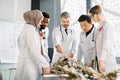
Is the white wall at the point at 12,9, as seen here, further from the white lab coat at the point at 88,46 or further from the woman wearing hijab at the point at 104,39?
the woman wearing hijab at the point at 104,39

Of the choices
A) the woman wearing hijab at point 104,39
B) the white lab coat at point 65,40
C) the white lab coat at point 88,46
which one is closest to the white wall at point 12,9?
the white lab coat at point 65,40

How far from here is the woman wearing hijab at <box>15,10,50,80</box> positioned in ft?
7.65

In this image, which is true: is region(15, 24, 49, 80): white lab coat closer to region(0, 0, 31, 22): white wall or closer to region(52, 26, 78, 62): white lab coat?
region(52, 26, 78, 62): white lab coat

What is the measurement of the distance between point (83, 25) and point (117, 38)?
1.77 m

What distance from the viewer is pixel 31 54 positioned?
7.74ft

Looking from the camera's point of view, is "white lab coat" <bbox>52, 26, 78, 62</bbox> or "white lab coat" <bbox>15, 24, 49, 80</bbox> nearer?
"white lab coat" <bbox>15, 24, 49, 80</bbox>

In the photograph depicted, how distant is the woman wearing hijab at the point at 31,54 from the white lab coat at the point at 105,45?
25.1 inches

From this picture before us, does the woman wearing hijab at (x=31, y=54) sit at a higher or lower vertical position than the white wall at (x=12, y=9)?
lower

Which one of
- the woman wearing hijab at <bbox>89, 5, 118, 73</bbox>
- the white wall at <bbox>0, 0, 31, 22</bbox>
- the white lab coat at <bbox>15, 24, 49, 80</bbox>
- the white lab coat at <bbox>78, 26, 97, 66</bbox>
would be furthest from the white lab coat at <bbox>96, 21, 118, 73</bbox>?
the white wall at <bbox>0, 0, 31, 22</bbox>

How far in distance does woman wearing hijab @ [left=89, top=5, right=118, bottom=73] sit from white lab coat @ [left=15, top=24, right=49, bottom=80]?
651 millimetres

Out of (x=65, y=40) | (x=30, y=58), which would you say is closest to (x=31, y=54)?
(x=30, y=58)

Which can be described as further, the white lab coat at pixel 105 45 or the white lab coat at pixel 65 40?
the white lab coat at pixel 65 40

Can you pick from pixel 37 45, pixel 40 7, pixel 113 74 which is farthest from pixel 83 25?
pixel 40 7

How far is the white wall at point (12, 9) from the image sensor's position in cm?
434
